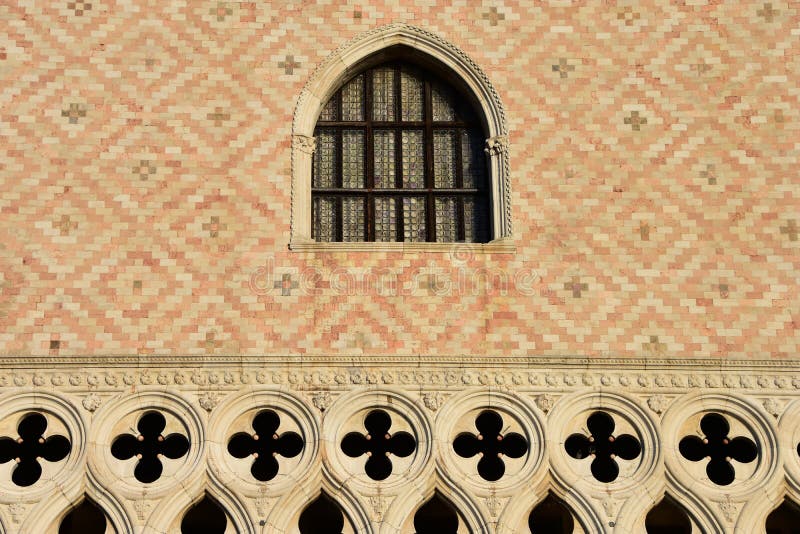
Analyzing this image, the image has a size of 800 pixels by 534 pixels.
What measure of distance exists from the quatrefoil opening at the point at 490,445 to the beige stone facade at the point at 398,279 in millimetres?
49

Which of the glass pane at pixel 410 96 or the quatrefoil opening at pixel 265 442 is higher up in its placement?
the glass pane at pixel 410 96

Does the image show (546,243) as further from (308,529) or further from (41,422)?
(41,422)

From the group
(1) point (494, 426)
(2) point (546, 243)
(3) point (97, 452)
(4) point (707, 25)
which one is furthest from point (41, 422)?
(4) point (707, 25)

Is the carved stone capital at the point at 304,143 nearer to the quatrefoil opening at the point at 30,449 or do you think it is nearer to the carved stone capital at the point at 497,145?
the carved stone capital at the point at 497,145

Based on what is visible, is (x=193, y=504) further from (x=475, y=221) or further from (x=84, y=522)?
(x=475, y=221)

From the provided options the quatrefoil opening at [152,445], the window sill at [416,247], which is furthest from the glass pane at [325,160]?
the quatrefoil opening at [152,445]

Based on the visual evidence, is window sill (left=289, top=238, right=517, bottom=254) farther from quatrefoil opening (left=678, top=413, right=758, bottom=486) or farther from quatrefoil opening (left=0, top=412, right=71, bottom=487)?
quatrefoil opening (left=0, top=412, right=71, bottom=487)

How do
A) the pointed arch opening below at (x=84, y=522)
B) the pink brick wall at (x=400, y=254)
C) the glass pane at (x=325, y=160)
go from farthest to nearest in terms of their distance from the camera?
the glass pane at (x=325, y=160)
the pointed arch opening below at (x=84, y=522)
the pink brick wall at (x=400, y=254)

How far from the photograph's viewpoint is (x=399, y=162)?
16359mm

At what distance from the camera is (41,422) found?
15.0 m

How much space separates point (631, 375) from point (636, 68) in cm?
378

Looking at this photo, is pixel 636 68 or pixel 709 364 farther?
pixel 636 68

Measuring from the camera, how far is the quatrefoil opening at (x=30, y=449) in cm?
1488

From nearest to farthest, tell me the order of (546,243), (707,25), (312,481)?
1. (312,481)
2. (546,243)
3. (707,25)
